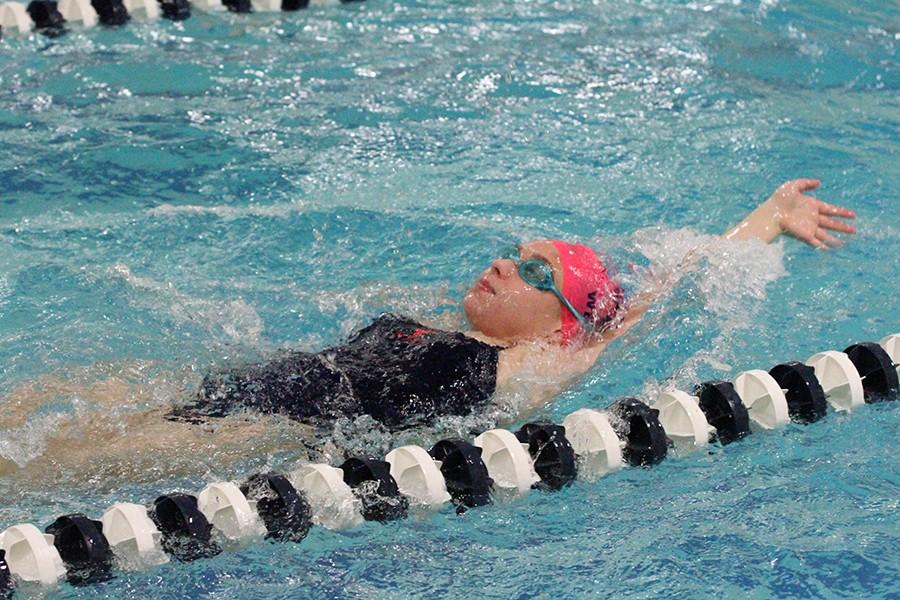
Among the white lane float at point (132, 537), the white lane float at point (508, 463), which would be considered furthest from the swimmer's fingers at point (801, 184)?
the white lane float at point (132, 537)

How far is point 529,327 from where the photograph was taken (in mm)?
3471

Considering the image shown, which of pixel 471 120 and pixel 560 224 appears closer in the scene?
pixel 560 224

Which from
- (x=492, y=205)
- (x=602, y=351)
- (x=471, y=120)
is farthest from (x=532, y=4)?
Result: (x=602, y=351)

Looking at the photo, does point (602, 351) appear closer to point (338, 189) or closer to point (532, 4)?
point (338, 189)

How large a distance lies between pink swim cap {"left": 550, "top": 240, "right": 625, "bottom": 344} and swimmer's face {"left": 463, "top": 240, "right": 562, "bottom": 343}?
22mm

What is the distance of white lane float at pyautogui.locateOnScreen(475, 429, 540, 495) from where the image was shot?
280cm

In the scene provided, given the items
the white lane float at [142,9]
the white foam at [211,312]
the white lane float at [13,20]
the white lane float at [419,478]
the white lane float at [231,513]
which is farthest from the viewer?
the white lane float at [142,9]

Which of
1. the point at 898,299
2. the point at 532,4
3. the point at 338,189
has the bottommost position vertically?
the point at 898,299

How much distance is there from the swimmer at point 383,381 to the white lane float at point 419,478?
0.40 metres

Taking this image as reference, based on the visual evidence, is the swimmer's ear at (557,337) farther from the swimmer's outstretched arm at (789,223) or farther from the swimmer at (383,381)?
the swimmer's outstretched arm at (789,223)

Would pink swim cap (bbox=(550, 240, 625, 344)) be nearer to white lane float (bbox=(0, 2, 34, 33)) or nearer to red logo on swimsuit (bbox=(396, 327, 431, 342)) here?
red logo on swimsuit (bbox=(396, 327, 431, 342))

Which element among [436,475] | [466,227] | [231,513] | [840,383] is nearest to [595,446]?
[436,475]

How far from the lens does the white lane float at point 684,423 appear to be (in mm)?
3000

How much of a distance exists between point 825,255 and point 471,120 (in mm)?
1494
